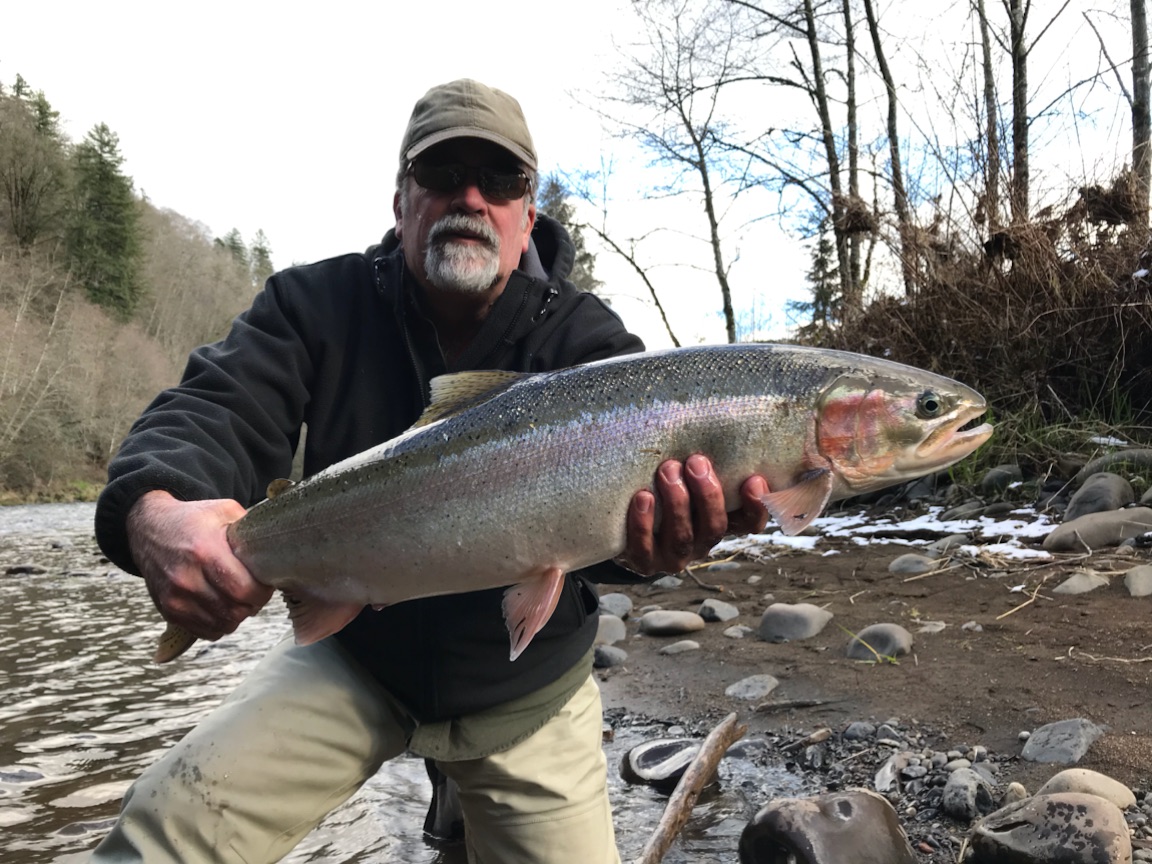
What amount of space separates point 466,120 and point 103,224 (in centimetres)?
5714

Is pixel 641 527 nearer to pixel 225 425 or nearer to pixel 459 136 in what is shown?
pixel 225 425

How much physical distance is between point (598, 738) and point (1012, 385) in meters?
7.32

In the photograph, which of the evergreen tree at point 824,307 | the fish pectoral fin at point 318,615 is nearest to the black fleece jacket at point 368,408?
the fish pectoral fin at point 318,615

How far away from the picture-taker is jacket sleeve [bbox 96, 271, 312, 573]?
92.9 inches

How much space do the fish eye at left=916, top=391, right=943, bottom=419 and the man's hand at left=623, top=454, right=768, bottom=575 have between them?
0.52 metres

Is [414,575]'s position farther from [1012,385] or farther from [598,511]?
[1012,385]

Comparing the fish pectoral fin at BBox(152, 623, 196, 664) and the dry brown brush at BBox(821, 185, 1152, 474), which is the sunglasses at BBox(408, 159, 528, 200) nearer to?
the fish pectoral fin at BBox(152, 623, 196, 664)

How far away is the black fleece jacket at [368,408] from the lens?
256 centimetres

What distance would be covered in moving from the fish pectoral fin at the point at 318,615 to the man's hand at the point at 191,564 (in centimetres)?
12

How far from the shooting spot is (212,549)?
2256 mm

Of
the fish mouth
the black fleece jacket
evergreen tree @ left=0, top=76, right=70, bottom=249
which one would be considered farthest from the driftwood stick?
evergreen tree @ left=0, top=76, right=70, bottom=249

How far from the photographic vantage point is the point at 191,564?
7.31ft

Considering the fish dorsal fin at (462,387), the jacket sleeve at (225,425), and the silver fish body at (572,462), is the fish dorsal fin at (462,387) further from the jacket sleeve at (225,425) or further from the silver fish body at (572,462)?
the jacket sleeve at (225,425)

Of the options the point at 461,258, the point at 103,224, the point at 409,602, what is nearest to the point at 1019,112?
the point at 461,258
